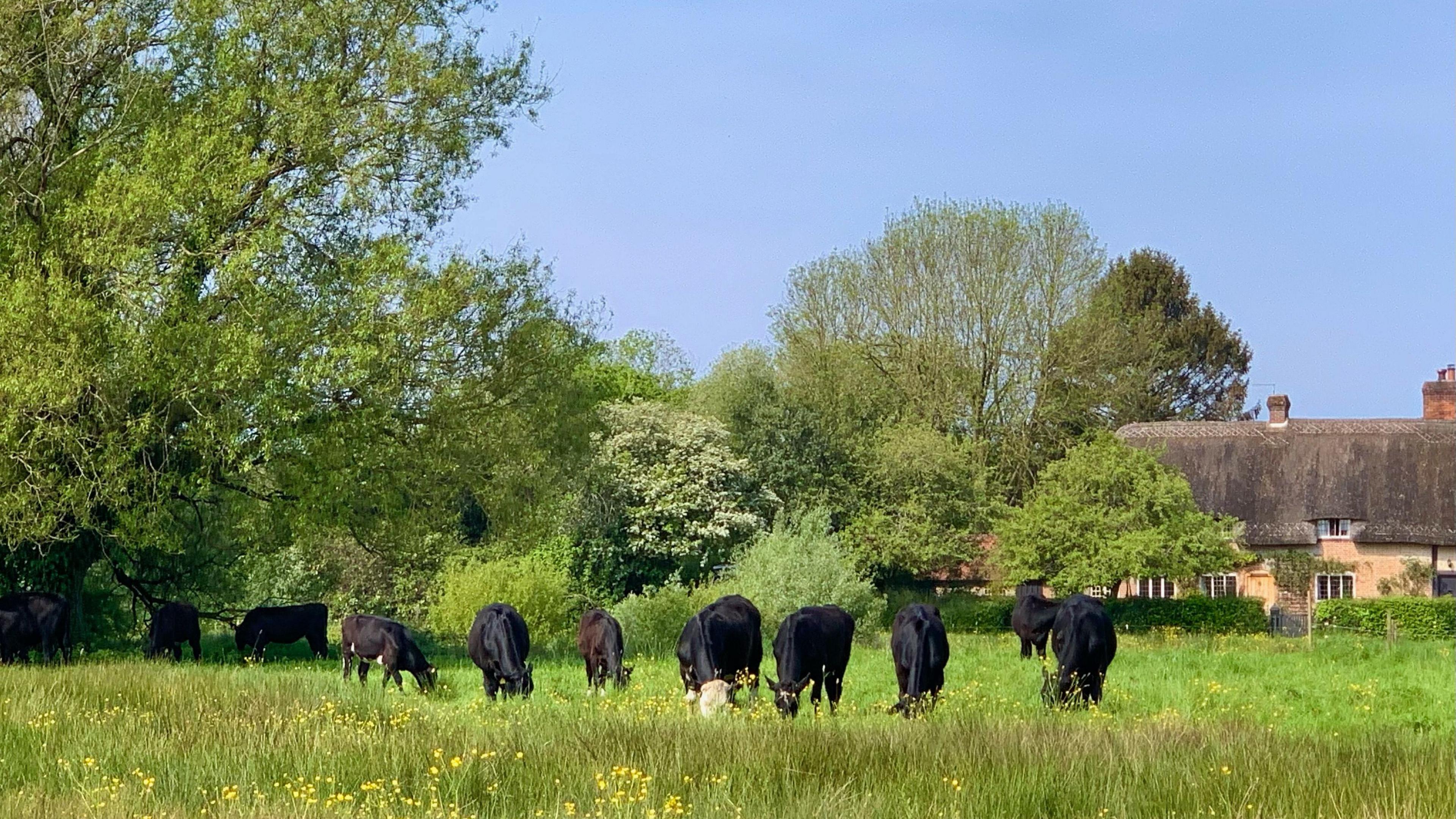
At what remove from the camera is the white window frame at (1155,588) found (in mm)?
52844

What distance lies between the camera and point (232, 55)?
25.2 meters

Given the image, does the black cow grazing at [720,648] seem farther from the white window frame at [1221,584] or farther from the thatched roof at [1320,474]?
the white window frame at [1221,584]

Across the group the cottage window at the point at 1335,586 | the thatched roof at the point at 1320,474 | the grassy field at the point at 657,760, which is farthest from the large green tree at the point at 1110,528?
the grassy field at the point at 657,760

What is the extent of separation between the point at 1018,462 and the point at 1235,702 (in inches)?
1454

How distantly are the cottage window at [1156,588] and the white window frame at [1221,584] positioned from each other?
41.4 inches

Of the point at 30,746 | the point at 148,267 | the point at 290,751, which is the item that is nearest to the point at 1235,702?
the point at 290,751

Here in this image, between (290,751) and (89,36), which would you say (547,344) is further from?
(290,751)

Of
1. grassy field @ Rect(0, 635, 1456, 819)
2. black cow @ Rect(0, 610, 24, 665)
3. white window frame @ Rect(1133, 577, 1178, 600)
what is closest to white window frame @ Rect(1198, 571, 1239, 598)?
white window frame @ Rect(1133, 577, 1178, 600)

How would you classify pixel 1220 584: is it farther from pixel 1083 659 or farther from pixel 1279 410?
pixel 1083 659

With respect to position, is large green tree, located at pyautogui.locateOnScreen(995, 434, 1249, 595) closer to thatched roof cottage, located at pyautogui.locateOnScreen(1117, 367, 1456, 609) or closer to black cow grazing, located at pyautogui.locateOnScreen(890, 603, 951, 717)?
thatched roof cottage, located at pyautogui.locateOnScreen(1117, 367, 1456, 609)

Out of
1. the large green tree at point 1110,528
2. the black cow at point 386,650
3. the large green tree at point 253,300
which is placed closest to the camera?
the black cow at point 386,650

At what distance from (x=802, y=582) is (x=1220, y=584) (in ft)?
90.4

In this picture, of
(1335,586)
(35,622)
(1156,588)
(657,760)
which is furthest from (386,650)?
(1335,586)

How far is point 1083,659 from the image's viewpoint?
17703mm
